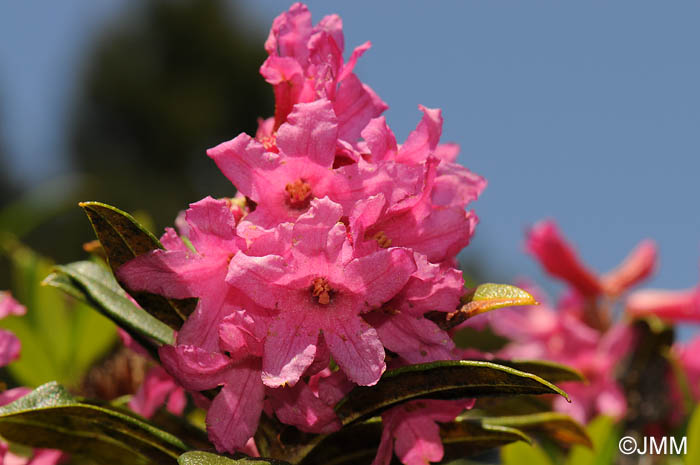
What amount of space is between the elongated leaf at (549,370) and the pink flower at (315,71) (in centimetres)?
46

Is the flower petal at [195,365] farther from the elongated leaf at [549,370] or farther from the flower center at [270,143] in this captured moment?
the elongated leaf at [549,370]

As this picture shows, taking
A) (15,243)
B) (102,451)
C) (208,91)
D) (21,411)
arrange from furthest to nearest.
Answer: (208,91)
(15,243)
(102,451)
(21,411)

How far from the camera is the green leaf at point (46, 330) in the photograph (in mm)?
2283

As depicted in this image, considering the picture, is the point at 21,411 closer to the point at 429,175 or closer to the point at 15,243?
the point at 429,175

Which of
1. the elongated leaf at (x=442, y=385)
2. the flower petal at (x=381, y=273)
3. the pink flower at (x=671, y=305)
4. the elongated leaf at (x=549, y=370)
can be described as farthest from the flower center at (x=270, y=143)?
the pink flower at (x=671, y=305)

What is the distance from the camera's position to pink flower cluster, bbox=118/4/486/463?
3.18 feet

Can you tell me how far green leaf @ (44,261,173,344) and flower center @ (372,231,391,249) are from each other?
375mm

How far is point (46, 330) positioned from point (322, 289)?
65.2 inches

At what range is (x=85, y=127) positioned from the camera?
24.5m

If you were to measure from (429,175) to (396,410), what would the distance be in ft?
1.13

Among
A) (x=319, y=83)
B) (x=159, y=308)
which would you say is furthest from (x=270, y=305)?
(x=319, y=83)

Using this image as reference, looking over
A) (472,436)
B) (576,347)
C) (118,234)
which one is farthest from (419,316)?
(576,347)

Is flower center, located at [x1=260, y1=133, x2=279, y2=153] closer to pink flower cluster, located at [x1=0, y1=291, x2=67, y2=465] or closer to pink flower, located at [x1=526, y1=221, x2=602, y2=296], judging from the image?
pink flower cluster, located at [x1=0, y1=291, x2=67, y2=465]

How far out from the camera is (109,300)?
3.93 feet
